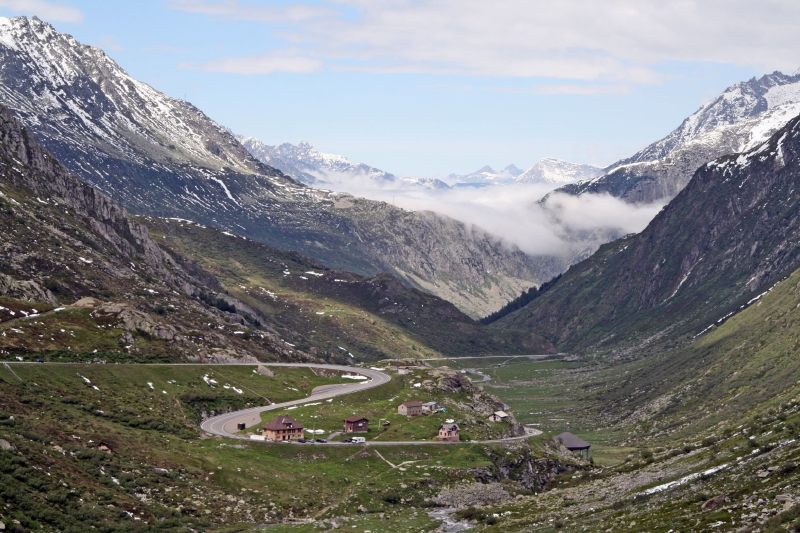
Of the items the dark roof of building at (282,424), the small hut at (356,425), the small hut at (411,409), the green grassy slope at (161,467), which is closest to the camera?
the green grassy slope at (161,467)

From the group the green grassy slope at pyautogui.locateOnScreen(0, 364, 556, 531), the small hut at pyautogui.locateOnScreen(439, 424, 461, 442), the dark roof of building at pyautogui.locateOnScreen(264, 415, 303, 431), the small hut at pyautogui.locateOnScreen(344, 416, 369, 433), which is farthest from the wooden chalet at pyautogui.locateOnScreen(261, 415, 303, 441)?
the small hut at pyautogui.locateOnScreen(439, 424, 461, 442)

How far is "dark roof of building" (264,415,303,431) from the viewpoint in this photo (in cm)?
16950

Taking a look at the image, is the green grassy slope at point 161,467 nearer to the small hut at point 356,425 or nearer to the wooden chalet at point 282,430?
the wooden chalet at point 282,430

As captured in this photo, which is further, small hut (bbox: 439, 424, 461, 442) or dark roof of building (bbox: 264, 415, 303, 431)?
small hut (bbox: 439, 424, 461, 442)

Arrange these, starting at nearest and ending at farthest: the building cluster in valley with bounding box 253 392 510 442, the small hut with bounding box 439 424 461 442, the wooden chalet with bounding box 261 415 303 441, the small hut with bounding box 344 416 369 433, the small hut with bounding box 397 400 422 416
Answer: the wooden chalet with bounding box 261 415 303 441 < the building cluster in valley with bounding box 253 392 510 442 < the small hut with bounding box 344 416 369 433 < the small hut with bounding box 439 424 461 442 < the small hut with bounding box 397 400 422 416

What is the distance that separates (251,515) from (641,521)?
61.3m

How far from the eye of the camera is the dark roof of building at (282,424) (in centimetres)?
16950

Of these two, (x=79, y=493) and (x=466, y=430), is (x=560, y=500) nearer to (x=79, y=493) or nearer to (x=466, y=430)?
(x=79, y=493)

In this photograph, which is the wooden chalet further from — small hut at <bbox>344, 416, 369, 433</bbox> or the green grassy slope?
small hut at <bbox>344, 416, 369, 433</bbox>

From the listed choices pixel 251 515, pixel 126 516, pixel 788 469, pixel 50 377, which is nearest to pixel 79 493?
pixel 126 516

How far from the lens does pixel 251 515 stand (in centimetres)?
13175

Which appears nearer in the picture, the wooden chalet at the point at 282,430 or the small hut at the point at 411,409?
the wooden chalet at the point at 282,430

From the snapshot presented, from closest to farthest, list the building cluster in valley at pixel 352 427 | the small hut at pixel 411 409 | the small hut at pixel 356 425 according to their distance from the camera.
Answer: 1. the building cluster in valley at pixel 352 427
2. the small hut at pixel 356 425
3. the small hut at pixel 411 409

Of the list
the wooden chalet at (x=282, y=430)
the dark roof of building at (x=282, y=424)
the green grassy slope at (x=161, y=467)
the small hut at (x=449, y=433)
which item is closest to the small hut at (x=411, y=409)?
the small hut at (x=449, y=433)
